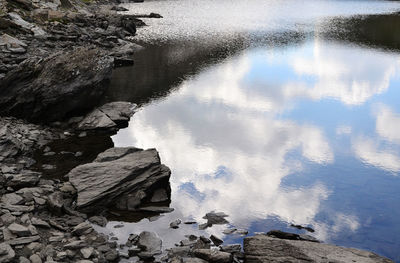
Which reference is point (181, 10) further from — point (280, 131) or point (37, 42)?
point (280, 131)

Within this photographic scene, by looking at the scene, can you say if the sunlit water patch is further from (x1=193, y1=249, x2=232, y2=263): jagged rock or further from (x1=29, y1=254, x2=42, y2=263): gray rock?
(x1=29, y1=254, x2=42, y2=263): gray rock

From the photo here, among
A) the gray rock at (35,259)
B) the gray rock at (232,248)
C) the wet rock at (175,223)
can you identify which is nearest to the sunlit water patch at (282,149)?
the wet rock at (175,223)

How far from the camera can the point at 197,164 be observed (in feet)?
80.8

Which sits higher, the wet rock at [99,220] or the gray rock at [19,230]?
the gray rock at [19,230]

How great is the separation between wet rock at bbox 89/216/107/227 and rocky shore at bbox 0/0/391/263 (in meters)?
0.04

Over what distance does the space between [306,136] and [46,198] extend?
18.1 meters

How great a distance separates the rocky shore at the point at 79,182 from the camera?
15211 mm

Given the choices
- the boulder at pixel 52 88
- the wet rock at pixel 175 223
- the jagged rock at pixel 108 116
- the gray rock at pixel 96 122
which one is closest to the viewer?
the wet rock at pixel 175 223

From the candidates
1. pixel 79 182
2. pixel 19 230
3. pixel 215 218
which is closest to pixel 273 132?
pixel 215 218

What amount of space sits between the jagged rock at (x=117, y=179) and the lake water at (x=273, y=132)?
157 cm

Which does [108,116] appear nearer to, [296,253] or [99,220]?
[99,220]

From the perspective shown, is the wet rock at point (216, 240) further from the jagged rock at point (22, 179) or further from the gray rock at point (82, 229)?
the jagged rock at point (22, 179)

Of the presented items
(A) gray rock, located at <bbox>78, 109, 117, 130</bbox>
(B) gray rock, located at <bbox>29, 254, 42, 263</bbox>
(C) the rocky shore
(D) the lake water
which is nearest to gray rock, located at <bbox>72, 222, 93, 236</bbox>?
(C) the rocky shore

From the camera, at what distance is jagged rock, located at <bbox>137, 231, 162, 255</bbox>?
627 inches
